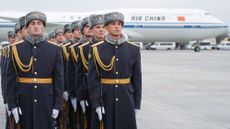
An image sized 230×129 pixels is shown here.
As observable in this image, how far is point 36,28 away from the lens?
5395 mm

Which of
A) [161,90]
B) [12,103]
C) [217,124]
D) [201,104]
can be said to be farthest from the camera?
[161,90]

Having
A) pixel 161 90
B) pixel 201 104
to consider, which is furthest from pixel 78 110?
pixel 161 90

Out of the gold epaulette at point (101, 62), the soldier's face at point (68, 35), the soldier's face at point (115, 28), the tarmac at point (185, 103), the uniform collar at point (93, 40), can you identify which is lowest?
the tarmac at point (185, 103)

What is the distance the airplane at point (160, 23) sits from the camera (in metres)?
42.9

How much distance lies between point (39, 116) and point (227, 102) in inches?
260

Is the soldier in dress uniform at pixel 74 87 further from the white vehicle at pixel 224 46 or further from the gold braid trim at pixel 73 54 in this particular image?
the white vehicle at pixel 224 46

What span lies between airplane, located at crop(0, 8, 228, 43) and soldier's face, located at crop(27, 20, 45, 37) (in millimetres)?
37025

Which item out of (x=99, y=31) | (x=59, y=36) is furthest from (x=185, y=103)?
(x=99, y=31)

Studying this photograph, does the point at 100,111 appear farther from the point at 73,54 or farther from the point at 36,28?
the point at 73,54

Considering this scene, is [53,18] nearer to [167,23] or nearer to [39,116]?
[167,23]

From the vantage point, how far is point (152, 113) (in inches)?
394

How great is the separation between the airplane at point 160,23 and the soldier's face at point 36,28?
37.0 meters

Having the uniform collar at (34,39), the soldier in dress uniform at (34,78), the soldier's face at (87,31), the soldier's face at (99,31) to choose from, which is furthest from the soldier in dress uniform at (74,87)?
the uniform collar at (34,39)

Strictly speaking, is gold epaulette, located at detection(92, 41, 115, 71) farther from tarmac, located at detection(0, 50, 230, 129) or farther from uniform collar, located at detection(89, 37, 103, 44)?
tarmac, located at detection(0, 50, 230, 129)
